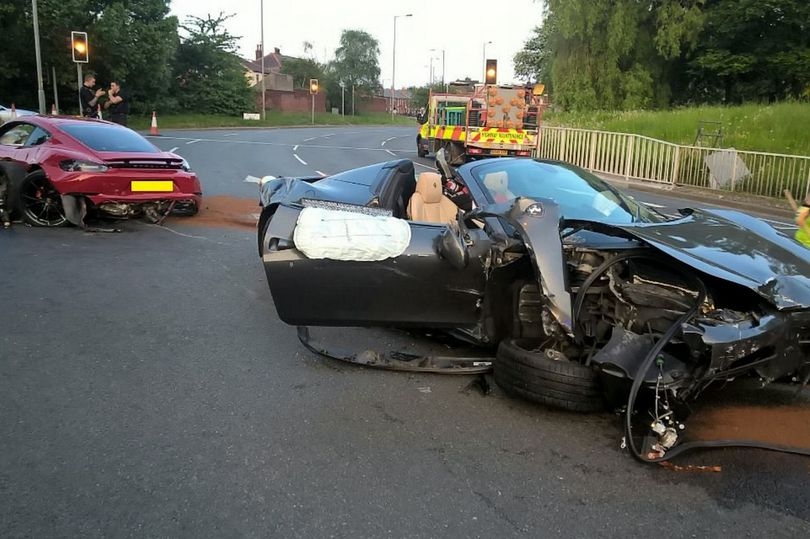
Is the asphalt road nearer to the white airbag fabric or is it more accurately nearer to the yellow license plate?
the white airbag fabric

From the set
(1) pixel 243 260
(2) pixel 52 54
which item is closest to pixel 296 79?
(2) pixel 52 54

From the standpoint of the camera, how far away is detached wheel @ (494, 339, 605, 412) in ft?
11.6

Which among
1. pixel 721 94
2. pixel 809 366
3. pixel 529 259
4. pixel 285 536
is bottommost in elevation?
pixel 285 536

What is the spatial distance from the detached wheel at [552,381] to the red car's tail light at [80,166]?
20.2ft

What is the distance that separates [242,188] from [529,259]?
10046mm

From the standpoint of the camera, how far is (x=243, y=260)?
7383 millimetres

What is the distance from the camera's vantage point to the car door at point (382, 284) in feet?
13.0

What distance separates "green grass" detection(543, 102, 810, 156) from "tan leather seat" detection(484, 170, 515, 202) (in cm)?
1416

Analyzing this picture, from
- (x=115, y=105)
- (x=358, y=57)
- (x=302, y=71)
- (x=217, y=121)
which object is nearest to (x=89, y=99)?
(x=115, y=105)

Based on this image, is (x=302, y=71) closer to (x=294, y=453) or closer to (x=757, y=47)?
(x=757, y=47)

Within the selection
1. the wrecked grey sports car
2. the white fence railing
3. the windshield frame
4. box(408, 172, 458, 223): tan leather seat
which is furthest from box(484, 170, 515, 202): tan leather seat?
the white fence railing

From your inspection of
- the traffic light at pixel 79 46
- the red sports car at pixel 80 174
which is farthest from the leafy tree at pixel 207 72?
the red sports car at pixel 80 174

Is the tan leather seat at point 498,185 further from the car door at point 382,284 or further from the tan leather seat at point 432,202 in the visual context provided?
the car door at point 382,284

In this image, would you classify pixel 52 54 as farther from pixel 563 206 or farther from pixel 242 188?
pixel 563 206
